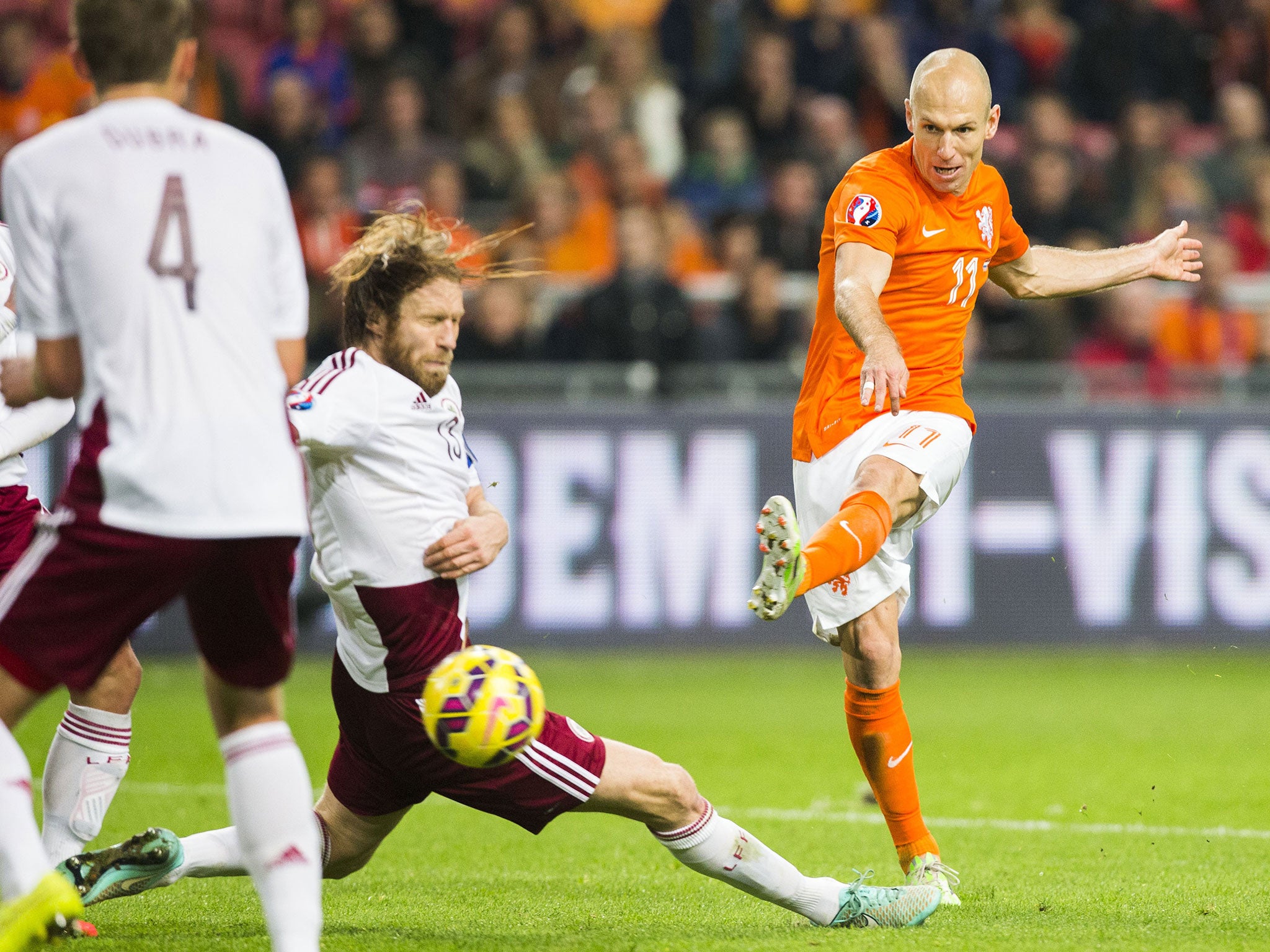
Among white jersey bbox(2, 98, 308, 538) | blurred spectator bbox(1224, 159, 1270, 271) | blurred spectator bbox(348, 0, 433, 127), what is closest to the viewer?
white jersey bbox(2, 98, 308, 538)

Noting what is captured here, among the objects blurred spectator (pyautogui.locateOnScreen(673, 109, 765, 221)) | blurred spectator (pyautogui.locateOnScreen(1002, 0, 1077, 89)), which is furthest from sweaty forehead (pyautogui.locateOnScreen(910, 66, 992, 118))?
blurred spectator (pyautogui.locateOnScreen(1002, 0, 1077, 89))

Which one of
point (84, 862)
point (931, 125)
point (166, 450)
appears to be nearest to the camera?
point (166, 450)

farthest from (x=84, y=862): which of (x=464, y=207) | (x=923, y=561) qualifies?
(x=464, y=207)

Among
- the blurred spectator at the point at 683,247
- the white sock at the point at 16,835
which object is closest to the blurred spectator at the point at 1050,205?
the blurred spectator at the point at 683,247

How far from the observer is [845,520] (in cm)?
488

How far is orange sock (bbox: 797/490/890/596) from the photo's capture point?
4.72 metres

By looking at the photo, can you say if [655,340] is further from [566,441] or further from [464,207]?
[464,207]

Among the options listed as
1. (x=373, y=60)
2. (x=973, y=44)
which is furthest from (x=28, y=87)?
(x=973, y=44)

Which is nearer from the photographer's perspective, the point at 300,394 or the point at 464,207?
the point at 300,394

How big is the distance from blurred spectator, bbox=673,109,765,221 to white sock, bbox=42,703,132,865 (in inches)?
368

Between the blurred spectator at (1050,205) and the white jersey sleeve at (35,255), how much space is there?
10483 millimetres

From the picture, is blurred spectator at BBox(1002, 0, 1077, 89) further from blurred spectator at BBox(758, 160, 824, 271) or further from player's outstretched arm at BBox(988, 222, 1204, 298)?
player's outstretched arm at BBox(988, 222, 1204, 298)

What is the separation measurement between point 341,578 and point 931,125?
7.83 ft

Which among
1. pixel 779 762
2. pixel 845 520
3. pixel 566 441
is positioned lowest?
pixel 779 762
